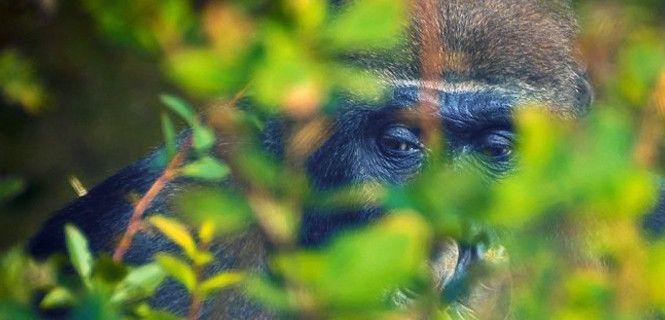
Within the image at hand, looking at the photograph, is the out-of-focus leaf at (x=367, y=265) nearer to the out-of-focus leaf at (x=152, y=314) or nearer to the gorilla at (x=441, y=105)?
the out-of-focus leaf at (x=152, y=314)

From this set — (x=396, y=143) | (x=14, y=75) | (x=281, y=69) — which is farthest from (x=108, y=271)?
(x=14, y=75)

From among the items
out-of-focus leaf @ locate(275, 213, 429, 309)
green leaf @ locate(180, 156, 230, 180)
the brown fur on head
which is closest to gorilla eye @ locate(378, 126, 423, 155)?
the brown fur on head

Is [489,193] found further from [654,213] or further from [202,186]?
[654,213]

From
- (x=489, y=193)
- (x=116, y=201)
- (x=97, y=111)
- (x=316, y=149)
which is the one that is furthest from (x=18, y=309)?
(x=97, y=111)

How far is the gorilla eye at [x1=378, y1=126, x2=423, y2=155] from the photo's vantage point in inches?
113

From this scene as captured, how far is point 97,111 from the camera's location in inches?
215

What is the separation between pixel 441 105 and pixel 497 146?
0.17m

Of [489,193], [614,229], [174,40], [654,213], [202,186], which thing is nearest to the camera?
[489,193]

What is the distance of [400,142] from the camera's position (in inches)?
113

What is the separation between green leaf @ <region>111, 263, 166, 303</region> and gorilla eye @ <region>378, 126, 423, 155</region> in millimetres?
1613

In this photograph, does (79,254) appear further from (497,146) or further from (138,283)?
(497,146)

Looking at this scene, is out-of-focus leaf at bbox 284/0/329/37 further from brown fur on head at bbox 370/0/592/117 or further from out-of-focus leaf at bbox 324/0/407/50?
brown fur on head at bbox 370/0/592/117

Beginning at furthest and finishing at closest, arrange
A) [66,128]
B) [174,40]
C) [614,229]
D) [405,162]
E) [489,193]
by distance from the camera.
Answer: [66,128] < [405,162] < [174,40] < [614,229] < [489,193]

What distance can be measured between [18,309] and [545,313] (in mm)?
474
